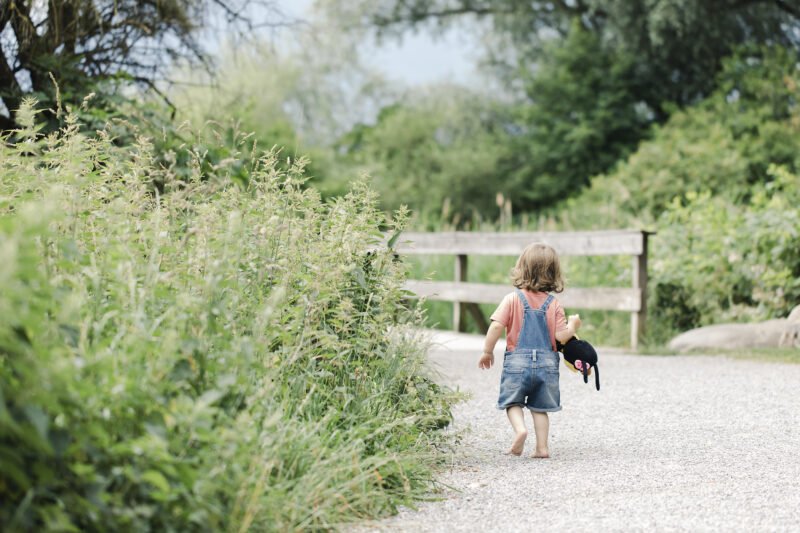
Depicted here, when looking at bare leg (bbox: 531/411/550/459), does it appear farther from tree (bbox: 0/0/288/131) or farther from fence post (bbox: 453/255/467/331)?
fence post (bbox: 453/255/467/331)

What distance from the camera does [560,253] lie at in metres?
11.2

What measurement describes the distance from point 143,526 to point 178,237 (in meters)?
1.92

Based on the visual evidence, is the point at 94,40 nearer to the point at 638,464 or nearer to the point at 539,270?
the point at 539,270

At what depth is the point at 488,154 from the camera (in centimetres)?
2355

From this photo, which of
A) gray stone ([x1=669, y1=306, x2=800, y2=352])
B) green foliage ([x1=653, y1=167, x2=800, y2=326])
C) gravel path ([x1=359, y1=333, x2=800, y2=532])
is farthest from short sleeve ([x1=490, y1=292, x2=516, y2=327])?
green foliage ([x1=653, y1=167, x2=800, y2=326])

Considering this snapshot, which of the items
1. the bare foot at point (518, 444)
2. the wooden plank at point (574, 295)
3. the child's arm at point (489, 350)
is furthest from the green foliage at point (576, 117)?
the bare foot at point (518, 444)

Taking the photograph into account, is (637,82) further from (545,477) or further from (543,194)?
(545,477)

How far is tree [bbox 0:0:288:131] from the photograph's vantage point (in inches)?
290

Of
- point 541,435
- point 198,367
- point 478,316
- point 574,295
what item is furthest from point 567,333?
point 478,316

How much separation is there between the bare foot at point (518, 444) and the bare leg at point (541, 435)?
Result: 71 millimetres

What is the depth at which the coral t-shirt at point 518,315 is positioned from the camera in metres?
4.86

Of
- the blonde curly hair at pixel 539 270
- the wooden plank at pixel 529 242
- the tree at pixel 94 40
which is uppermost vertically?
the tree at pixel 94 40

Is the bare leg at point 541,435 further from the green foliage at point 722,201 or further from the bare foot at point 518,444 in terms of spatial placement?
the green foliage at point 722,201

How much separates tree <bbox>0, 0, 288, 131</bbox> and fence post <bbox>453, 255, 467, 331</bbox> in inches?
197
